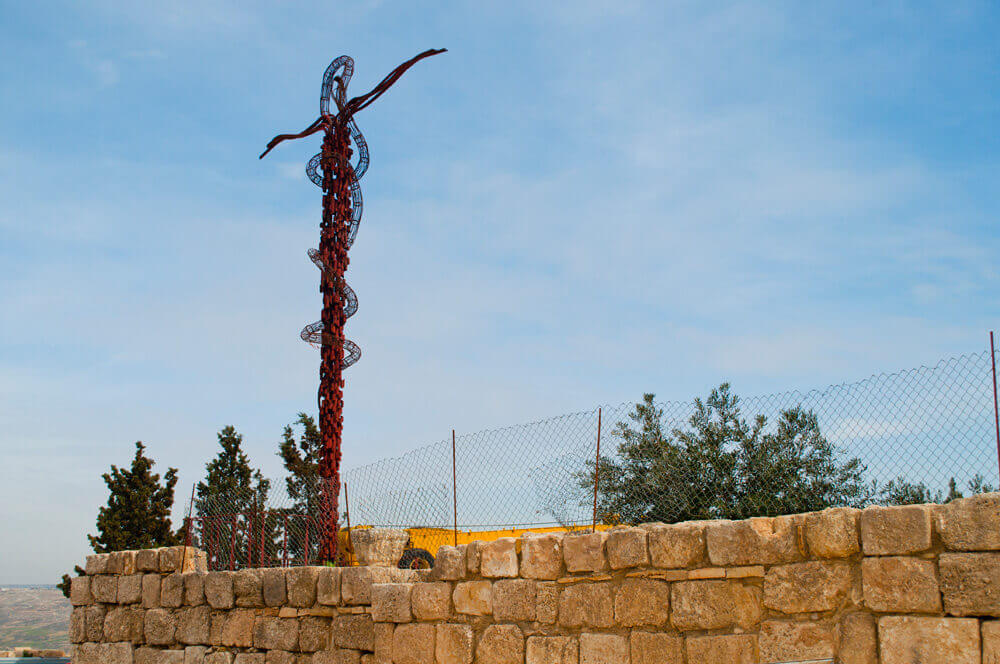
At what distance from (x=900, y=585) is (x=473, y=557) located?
312 centimetres

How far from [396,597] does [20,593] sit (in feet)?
332

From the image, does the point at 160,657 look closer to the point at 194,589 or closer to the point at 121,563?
the point at 194,589

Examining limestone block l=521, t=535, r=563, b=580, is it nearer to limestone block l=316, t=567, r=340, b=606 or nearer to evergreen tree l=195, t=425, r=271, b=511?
limestone block l=316, t=567, r=340, b=606

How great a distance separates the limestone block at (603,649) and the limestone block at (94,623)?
6.42 m

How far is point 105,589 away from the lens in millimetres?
9617

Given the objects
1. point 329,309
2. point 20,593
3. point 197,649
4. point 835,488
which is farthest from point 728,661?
point 20,593

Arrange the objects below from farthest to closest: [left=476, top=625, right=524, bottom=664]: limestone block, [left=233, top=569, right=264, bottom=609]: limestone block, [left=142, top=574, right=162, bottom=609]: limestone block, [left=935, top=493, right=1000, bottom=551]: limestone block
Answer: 1. [left=142, top=574, right=162, bottom=609]: limestone block
2. [left=233, top=569, right=264, bottom=609]: limestone block
3. [left=476, top=625, right=524, bottom=664]: limestone block
4. [left=935, top=493, right=1000, bottom=551]: limestone block

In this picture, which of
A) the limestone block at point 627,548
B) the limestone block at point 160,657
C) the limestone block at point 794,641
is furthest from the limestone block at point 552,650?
the limestone block at point 160,657

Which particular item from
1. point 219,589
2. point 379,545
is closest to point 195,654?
point 219,589

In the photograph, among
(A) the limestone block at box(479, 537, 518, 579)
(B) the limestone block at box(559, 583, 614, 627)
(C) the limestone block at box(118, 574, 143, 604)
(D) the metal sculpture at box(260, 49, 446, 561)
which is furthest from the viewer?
(D) the metal sculpture at box(260, 49, 446, 561)

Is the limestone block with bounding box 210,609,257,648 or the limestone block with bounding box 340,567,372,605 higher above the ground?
the limestone block with bounding box 340,567,372,605

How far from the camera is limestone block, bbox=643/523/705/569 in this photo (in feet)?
18.2

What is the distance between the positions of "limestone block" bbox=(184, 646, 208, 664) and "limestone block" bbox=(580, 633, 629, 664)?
178 inches

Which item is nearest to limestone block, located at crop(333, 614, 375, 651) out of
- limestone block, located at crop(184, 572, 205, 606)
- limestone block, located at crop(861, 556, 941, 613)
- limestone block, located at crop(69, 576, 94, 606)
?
limestone block, located at crop(184, 572, 205, 606)
